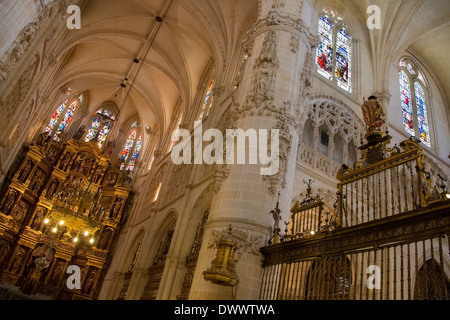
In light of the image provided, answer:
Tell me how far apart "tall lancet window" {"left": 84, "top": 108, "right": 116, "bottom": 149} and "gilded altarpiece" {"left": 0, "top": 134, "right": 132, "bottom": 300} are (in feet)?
9.70

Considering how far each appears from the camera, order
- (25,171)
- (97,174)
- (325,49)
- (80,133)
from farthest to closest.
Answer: (80,133) < (97,174) < (25,171) < (325,49)

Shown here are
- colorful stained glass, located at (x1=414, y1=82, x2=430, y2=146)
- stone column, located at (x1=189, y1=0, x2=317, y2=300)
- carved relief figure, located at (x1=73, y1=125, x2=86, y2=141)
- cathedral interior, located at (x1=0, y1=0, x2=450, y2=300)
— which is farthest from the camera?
carved relief figure, located at (x1=73, y1=125, x2=86, y2=141)

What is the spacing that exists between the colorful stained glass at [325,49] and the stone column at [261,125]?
10.9ft

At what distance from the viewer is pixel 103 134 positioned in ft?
97.5

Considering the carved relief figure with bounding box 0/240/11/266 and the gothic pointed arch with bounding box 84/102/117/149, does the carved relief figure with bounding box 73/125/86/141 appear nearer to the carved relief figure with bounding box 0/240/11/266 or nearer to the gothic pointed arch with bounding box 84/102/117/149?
the gothic pointed arch with bounding box 84/102/117/149

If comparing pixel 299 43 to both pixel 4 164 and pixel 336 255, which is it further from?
pixel 4 164

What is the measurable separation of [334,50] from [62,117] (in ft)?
67.4

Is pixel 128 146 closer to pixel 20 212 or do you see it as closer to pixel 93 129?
pixel 93 129

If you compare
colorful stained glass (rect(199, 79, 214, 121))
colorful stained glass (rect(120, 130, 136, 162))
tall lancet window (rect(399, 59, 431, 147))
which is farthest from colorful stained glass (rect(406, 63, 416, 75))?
colorful stained glass (rect(120, 130, 136, 162))

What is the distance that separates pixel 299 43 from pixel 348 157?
535 cm

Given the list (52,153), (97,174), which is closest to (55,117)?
(52,153)

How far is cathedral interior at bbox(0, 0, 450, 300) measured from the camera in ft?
22.7
